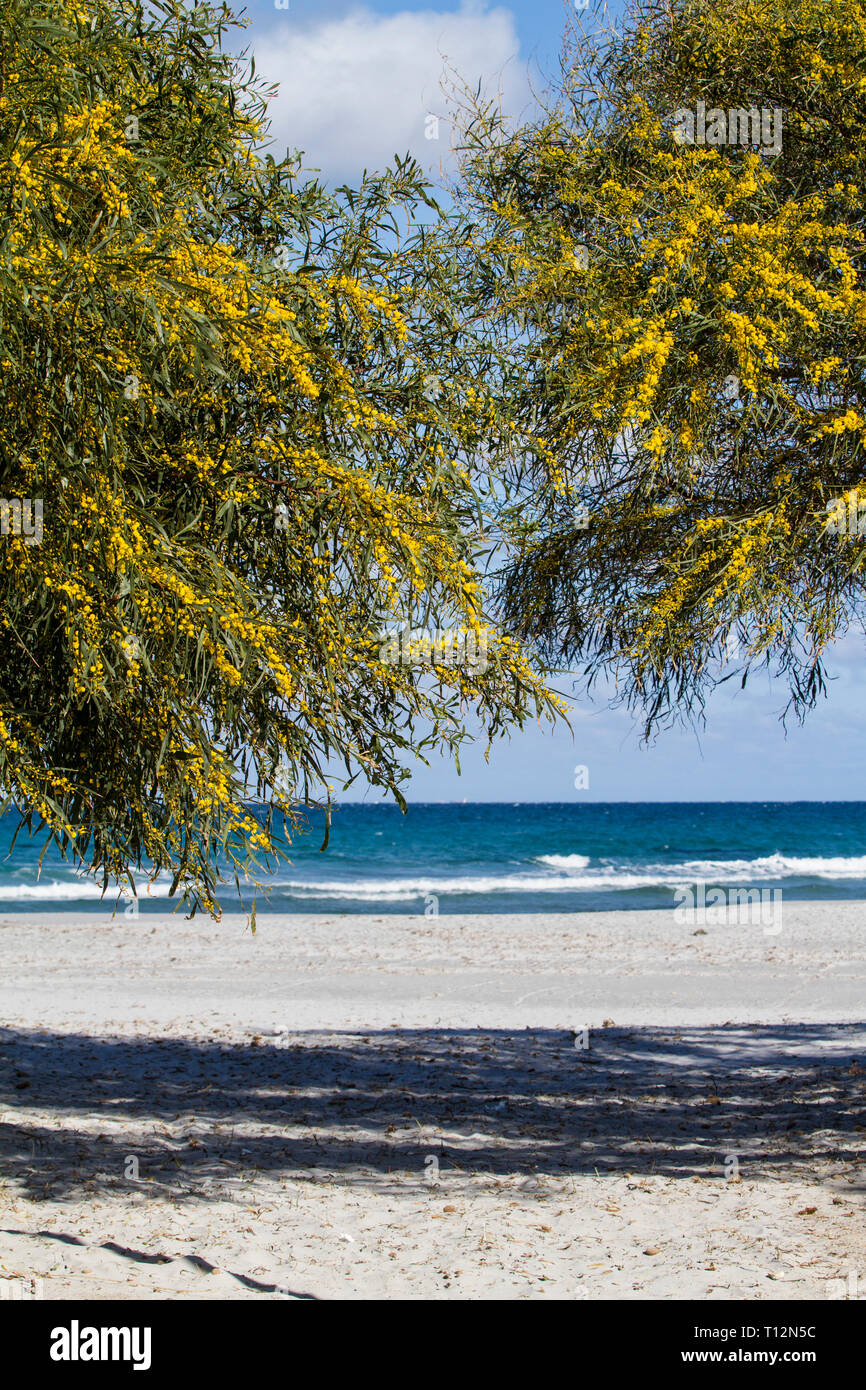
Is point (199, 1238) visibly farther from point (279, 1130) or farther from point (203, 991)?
point (203, 991)

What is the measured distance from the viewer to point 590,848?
55.2m

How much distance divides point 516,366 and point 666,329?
2.50ft

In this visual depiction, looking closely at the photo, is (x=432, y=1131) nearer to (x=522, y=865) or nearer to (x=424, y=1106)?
(x=424, y=1106)

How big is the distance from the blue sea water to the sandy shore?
15.6 feet

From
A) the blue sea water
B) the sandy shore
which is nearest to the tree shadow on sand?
the sandy shore

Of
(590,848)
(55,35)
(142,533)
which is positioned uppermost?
(55,35)

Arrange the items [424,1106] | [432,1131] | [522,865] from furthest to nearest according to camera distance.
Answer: [522,865] < [424,1106] < [432,1131]

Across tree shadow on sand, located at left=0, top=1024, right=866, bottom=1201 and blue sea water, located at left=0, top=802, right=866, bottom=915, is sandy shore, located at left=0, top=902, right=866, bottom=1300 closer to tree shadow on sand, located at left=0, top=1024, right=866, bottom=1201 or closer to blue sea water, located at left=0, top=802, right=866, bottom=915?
tree shadow on sand, located at left=0, top=1024, right=866, bottom=1201

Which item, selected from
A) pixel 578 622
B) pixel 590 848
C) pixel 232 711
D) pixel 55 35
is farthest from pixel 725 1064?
pixel 590 848

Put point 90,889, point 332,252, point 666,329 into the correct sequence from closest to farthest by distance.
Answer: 1. point 332,252
2. point 666,329
3. point 90,889

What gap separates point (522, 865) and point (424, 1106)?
1450 inches

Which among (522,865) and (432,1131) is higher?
(432,1131)


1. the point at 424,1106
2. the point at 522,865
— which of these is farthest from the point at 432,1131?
the point at 522,865

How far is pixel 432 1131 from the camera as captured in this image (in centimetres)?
879
